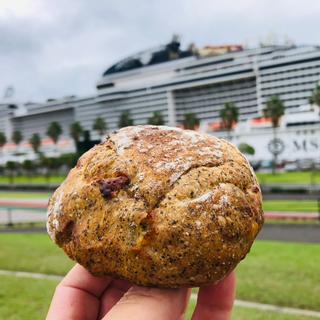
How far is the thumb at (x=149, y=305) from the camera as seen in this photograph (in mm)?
1737

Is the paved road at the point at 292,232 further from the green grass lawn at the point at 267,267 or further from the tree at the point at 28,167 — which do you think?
the tree at the point at 28,167

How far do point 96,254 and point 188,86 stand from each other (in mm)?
75150

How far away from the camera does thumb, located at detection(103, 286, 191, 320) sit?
174cm

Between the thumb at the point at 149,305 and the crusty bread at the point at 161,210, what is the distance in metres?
0.04

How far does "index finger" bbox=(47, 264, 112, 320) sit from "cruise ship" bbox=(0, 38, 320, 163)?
5558 cm

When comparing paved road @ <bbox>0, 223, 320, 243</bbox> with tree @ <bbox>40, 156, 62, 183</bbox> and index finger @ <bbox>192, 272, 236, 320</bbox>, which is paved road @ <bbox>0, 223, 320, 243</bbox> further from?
tree @ <bbox>40, 156, 62, 183</bbox>

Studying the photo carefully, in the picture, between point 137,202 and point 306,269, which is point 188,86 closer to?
point 306,269

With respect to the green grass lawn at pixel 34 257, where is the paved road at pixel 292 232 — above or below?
below

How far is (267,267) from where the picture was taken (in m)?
8.64

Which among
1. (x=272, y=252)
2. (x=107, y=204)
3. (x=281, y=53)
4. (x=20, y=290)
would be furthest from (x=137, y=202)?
(x=281, y=53)

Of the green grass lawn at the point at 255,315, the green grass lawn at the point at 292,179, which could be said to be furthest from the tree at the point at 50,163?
the green grass lawn at the point at 255,315

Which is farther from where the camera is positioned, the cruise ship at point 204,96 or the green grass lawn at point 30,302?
the cruise ship at point 204,96

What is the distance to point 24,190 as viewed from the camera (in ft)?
150

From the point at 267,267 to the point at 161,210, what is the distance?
7.21 metres
